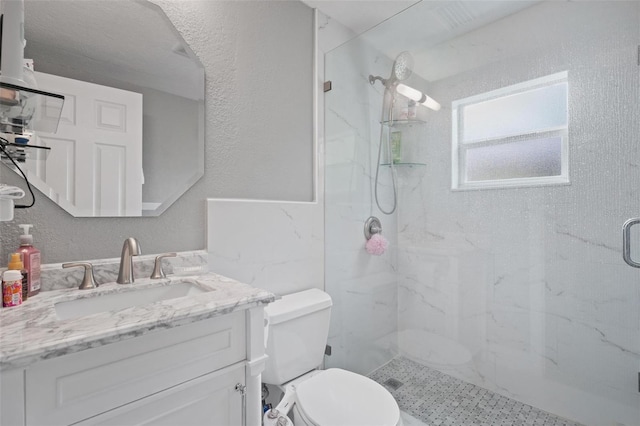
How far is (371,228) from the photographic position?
1974 mm

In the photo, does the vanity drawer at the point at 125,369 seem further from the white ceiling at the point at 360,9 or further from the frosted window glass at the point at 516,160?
the white ceiling at the point at 360,9

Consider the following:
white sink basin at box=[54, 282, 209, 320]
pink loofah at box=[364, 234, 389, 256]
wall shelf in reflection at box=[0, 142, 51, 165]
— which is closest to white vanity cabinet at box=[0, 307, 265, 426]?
white sink basin at box=[54, 282, 209, 320]

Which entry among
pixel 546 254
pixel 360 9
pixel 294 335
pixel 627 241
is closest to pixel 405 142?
pixel 360 9

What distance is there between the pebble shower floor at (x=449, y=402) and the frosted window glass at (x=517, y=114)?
56.7 inches

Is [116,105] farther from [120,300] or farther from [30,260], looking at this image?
[120,300]

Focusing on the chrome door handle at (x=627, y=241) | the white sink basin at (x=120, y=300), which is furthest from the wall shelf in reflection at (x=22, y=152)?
the chrome door handle at (x=627, y=241)

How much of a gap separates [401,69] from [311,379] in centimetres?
176

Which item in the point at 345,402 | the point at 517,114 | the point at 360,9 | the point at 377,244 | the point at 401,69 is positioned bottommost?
the point at 345,402

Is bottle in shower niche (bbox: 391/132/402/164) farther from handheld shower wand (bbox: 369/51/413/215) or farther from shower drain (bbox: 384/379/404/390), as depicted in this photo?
shower drain (bbox: 384/379/404/390)

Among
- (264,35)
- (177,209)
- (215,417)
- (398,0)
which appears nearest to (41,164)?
(177,209)

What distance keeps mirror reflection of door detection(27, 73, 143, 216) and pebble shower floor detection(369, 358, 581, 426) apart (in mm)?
1743

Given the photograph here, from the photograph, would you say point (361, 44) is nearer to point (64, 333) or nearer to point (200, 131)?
point (200, 131)

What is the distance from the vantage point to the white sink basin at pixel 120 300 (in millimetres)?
964

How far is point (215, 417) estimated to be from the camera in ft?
2.95
